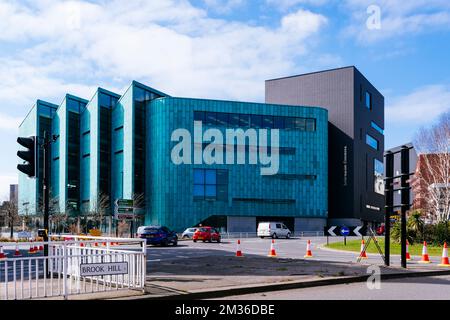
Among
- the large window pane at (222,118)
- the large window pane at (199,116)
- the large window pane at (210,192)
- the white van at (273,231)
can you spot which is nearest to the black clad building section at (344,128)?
the large window pane at (222,118)

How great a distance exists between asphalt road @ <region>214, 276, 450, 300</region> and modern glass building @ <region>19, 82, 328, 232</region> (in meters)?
62.4

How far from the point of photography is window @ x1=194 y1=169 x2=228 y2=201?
76312 mm

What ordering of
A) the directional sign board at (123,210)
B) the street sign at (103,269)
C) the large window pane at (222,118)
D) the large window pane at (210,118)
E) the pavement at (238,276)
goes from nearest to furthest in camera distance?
1. the street sign at (103,269)
2. the pavement at (238,276)
3. the directional sign board at (123,210)
4. the large window pane at (210,118)
5. the large window pane at (222,118)

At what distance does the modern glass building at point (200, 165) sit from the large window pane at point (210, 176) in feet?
0.47

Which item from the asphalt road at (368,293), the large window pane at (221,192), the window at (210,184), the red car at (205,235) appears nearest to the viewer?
the asphalt road at (368,293)

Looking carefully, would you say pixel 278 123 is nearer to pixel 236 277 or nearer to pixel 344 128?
pixel 344 128

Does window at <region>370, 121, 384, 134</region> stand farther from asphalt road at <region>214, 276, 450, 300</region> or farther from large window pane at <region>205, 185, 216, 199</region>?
asphalt road at <region>214, 276, 450, 300</region>

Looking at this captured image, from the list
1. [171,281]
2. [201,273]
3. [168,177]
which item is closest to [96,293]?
[171,281]

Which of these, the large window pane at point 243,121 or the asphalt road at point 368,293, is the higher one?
the large window pane at point 243,121

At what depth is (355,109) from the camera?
87.9 metres

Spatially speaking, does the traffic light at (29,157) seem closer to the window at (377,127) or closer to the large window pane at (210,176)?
the large window pane at (210,176)

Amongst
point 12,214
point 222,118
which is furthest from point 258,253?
point 12,214

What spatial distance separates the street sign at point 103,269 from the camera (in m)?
10.5

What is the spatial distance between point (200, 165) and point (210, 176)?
238 cm
